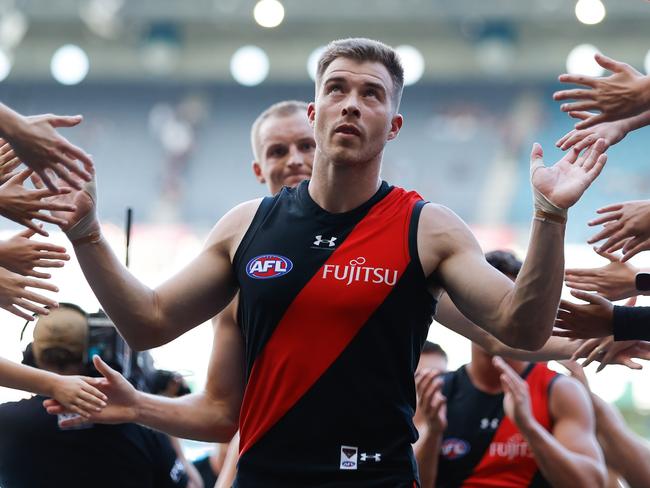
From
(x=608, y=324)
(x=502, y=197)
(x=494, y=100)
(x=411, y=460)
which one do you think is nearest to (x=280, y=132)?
(x=608, y=324)

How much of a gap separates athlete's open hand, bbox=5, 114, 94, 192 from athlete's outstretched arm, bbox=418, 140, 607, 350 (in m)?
1.08

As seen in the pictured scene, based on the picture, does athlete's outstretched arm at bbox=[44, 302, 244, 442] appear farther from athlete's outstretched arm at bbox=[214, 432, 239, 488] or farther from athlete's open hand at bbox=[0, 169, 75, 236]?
athlete's open hand at bbox=[0, 169, 75, 236]

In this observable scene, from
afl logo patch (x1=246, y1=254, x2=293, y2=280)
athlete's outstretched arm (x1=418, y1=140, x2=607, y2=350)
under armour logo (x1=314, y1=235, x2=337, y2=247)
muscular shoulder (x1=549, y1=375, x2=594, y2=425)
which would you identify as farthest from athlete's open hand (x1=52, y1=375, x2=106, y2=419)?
muscular shoulder (x1=549, y1=375, x2=594, y2=425)

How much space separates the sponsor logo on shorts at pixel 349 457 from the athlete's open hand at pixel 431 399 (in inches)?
55.1

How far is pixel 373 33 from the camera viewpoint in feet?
86.5

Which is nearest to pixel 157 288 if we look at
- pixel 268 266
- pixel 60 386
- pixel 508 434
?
pixel 268 266

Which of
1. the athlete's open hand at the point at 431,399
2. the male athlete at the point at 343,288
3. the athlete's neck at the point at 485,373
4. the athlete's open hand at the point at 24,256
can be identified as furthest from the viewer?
the athlete's neck at the point at 485,373

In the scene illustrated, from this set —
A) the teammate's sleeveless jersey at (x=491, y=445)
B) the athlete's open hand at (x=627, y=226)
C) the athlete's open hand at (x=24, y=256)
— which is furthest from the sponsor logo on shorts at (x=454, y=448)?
the athlete's open hand at (x=24, y=256)

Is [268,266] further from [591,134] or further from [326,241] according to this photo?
[591,134]

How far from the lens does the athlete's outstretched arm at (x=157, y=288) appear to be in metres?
3.50

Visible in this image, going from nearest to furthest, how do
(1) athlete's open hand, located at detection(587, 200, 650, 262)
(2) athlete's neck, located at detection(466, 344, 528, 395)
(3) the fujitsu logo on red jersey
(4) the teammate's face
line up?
(3) the fujitsu logo on red jersey
(1) athlete's open hand, located at detection(587, 200, 650, 262)
(4) the teammate's face
(2) athlete's neck, located at detection(466, 344, 528, 395)

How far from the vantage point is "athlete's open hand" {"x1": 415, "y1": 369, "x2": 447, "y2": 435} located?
4.64 m

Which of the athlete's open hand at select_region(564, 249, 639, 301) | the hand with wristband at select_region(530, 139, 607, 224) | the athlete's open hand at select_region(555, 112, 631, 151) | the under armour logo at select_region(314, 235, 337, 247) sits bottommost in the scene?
the athlete's open hand at select_region(564, 249, 639, 301)

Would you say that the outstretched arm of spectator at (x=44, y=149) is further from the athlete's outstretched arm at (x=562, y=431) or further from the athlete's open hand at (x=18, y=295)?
the athlete's outstretched arm at (x=562, y=431)
